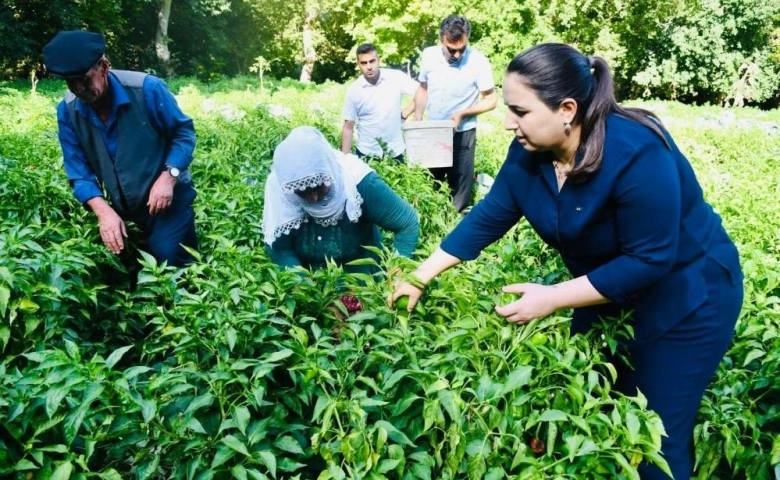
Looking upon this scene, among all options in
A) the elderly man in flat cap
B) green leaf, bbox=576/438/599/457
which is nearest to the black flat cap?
the elderly man in flat cap

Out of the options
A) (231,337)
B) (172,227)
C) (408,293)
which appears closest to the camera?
(231,337)

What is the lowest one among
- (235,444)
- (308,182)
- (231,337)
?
(235,444)

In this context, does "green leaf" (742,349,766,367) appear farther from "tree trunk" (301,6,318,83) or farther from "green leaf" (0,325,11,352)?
"tree trunk" (301,6,318,83)

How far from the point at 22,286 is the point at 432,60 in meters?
4.21

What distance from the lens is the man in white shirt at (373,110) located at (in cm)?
573

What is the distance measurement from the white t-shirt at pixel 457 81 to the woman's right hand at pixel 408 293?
3.86 m

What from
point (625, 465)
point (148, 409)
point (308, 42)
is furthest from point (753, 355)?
point (308, 42)

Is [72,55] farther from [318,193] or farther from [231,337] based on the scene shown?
[231,337]

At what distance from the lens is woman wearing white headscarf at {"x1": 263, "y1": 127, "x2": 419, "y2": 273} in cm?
255

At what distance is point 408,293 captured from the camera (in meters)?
1.97

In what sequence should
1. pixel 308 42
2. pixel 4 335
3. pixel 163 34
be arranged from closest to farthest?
1. pixel 4 335
2. pixel 163 34
3. pixel 308 42

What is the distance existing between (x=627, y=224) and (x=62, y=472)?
148 centimetres

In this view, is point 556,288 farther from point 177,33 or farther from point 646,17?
point 177,33

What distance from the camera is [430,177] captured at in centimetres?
516
